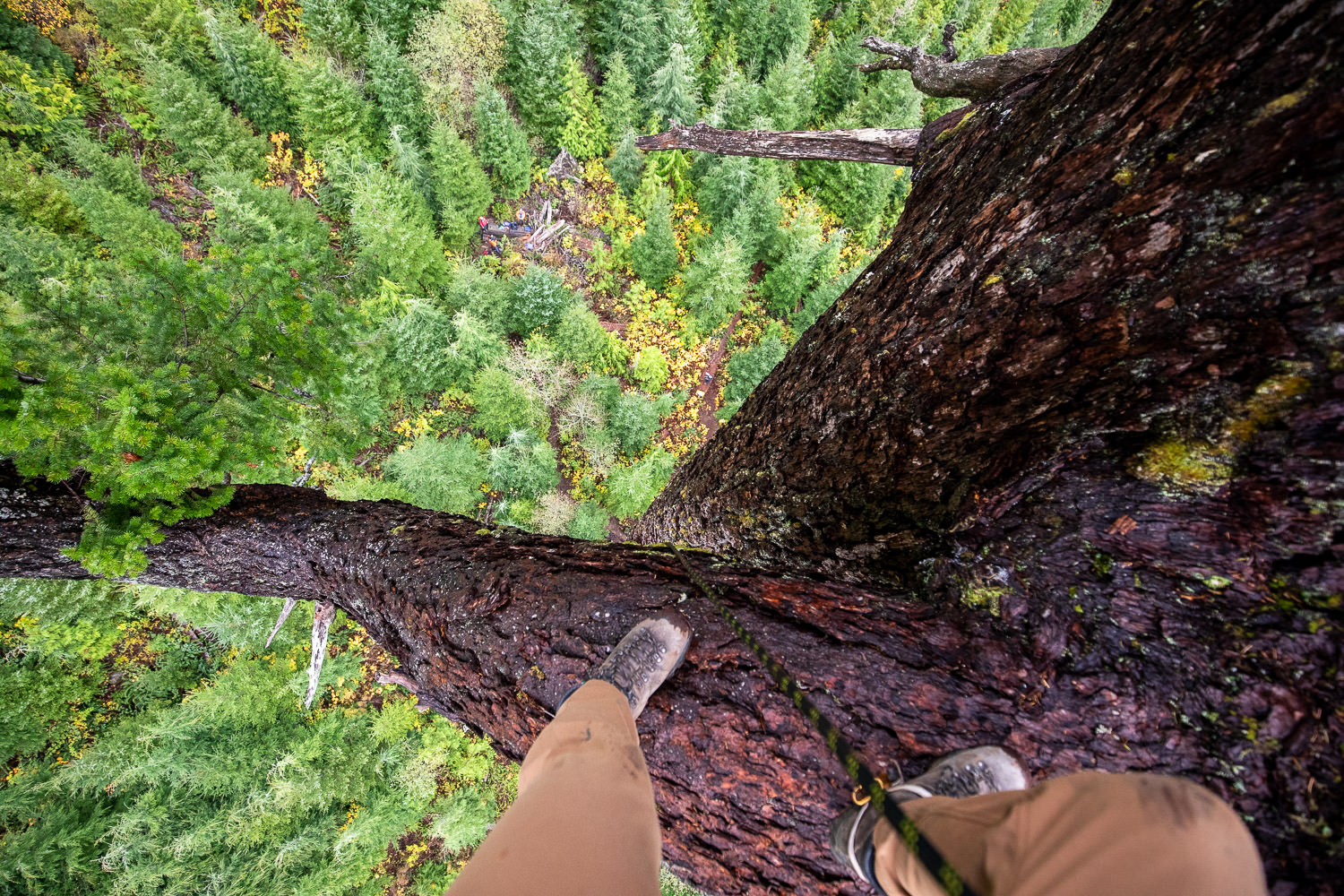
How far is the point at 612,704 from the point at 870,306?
7.66 feet

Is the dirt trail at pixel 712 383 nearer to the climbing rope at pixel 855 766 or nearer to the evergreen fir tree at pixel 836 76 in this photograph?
the evergreen fir tree at pixel 836 76

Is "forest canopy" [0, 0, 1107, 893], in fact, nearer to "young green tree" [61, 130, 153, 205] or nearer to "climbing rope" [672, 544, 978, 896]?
"young green tree" [61, 130, 153, 205]

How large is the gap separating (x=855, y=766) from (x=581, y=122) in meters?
15.5

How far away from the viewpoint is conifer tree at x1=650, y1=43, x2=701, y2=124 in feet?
40.3

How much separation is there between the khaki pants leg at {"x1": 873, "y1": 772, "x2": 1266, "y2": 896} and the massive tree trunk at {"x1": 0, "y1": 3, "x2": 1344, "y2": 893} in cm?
26

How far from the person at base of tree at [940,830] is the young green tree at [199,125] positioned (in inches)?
644

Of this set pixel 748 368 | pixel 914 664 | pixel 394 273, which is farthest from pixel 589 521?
pixel 914 664

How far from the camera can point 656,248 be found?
40.5ft

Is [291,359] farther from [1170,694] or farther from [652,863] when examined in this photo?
[1170,694]

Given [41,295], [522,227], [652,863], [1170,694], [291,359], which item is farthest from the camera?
[522,227]

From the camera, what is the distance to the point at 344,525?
3621mm

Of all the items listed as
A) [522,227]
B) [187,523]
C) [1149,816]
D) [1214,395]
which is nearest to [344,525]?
[187,523]

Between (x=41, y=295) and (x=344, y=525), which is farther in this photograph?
(x=41, y=295)

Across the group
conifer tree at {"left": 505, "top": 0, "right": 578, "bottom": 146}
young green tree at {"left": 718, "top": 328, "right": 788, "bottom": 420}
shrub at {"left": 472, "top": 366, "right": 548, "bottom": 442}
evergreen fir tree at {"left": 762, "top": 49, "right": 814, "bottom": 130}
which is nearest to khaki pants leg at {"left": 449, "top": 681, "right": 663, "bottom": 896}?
shrub at {"left": 472, "top": 366, "right": 548, "bottom": 442}
